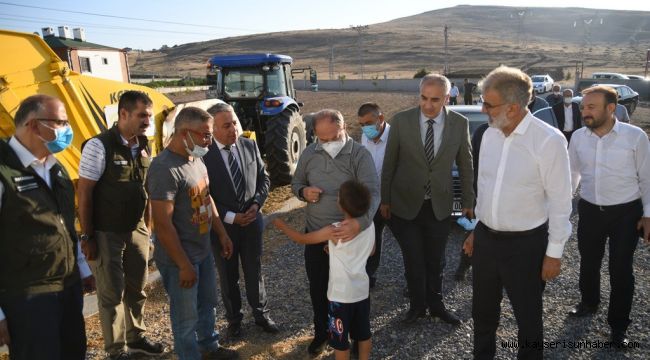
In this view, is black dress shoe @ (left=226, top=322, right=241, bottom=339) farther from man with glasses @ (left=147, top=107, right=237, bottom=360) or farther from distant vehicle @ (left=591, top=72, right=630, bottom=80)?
distant vehicle @ (left=591, top=72, right=630, bottom=80)

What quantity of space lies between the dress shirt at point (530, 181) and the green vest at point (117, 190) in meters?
2.31

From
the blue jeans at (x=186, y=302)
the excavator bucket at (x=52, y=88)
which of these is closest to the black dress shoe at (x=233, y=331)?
the blue jeans at (x=186, y=302)

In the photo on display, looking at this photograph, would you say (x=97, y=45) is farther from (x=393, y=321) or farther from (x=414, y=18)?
(x=414, y=18)

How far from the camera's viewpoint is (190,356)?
279 cm

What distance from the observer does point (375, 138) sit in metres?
4.24

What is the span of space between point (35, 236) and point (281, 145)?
524 centimetres

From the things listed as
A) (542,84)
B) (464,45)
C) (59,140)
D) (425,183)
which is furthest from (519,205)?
(464,45)

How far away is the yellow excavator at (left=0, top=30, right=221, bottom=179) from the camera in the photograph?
3520 mm

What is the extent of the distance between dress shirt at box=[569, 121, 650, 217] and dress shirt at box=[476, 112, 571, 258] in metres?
1.10

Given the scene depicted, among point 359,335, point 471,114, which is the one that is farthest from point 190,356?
point 471,114

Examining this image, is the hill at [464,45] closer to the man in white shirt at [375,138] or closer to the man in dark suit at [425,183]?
the man in white shirt at [375,138]

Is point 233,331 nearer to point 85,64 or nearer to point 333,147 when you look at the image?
point 333,147

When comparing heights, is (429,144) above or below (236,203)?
above

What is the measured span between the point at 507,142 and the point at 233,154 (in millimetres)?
1894
